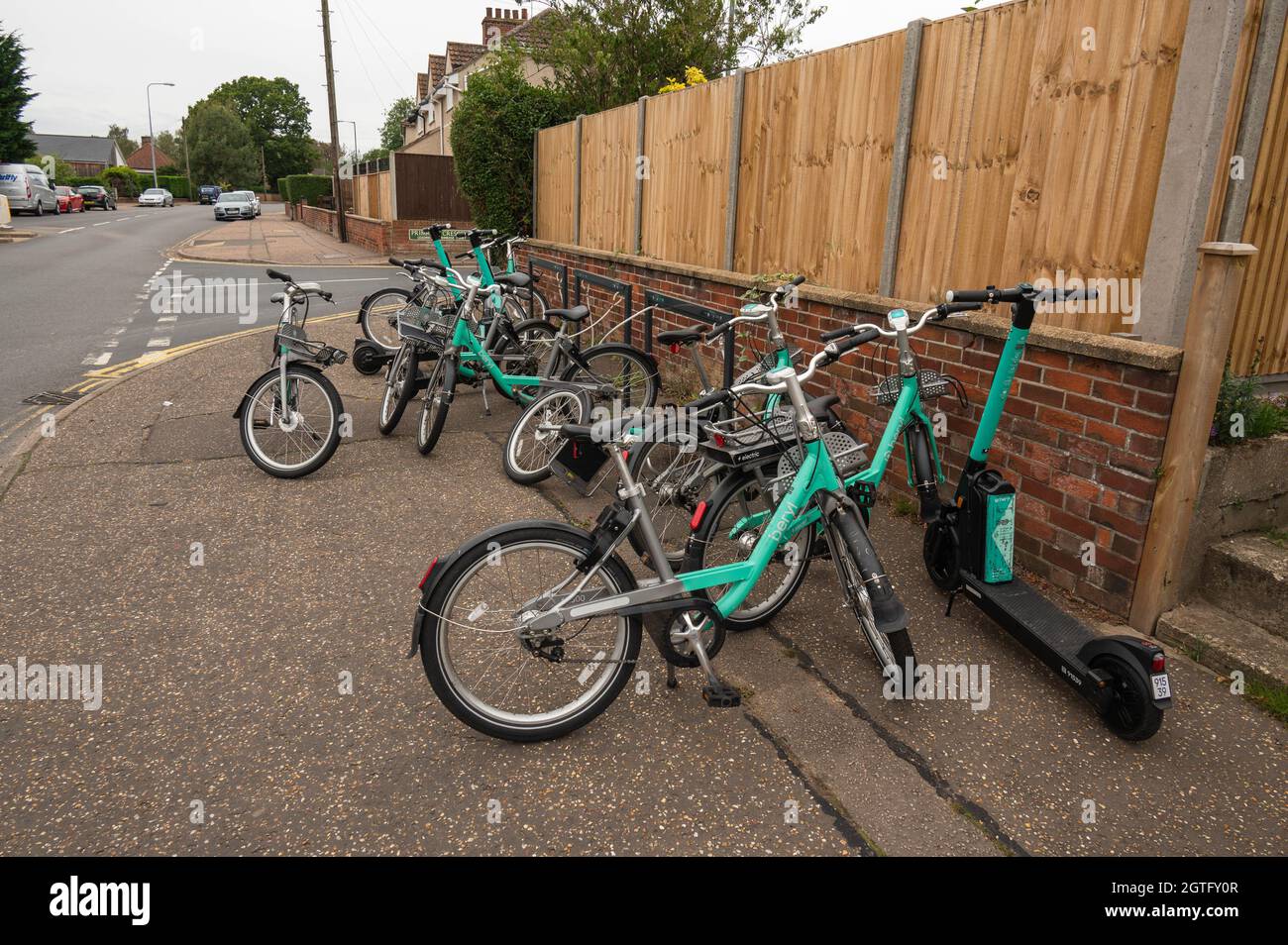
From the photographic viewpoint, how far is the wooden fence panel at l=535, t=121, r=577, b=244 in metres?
10.6

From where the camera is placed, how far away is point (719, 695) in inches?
117

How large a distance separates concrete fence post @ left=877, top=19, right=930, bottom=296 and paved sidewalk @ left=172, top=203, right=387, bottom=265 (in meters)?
18.2

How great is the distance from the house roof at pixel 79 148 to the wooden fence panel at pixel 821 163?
104979 mm

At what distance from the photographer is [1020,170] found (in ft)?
13.5

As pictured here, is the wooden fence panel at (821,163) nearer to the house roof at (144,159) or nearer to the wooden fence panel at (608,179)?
the wooden fence panel at (608,179)

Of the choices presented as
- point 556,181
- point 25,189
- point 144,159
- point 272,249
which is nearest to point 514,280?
point 556,181

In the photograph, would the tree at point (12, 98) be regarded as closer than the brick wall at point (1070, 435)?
No

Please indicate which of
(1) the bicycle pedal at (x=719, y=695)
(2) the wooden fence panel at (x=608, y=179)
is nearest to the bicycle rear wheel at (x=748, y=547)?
(1) the bicycle pedal at (x=719, y=695)

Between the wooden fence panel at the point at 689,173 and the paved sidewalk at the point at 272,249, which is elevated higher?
the wooden fence panel at the point at 689,173

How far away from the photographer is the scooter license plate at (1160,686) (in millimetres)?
2842

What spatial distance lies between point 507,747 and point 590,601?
585 millimetres

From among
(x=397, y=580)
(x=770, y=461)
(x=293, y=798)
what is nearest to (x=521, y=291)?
(x=397, y=580)

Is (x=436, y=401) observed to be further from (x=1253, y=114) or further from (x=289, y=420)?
(x=1253, y=114)
